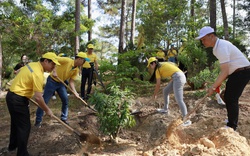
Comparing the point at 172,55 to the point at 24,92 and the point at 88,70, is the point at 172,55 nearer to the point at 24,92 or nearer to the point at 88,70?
the point at 88,70

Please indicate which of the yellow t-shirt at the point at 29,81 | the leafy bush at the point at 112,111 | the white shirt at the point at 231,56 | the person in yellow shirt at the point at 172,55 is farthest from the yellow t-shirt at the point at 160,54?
the yellow t-shirt at the point at 29,81

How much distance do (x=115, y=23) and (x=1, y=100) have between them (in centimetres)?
2043

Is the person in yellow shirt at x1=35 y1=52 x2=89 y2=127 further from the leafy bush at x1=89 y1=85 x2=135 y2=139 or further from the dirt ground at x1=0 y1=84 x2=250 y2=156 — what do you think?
the leafy bush at x1=89 y1=85 x2=135 y2=139

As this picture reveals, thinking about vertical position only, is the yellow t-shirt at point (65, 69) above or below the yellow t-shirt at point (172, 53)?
below

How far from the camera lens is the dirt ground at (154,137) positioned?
3.34 metres

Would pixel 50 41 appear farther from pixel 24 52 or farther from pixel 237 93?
pixel 237 93

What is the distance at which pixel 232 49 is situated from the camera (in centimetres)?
354

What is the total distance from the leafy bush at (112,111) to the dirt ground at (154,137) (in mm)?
405

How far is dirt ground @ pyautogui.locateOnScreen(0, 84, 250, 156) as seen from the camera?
131 inches

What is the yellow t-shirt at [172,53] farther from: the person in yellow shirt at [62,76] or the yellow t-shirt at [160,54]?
the person in yellow shirt at [62,76]

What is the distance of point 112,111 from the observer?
4234 mm

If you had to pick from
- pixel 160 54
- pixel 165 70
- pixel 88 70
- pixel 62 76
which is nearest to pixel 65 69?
pixel 62 76

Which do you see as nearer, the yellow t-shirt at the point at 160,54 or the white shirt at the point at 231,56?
the white shirt at the point at 231,56

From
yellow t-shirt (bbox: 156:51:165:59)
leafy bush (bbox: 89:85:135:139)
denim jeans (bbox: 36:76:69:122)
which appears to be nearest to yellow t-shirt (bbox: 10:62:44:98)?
leafy bush (bbox: 89:85:135:139)
